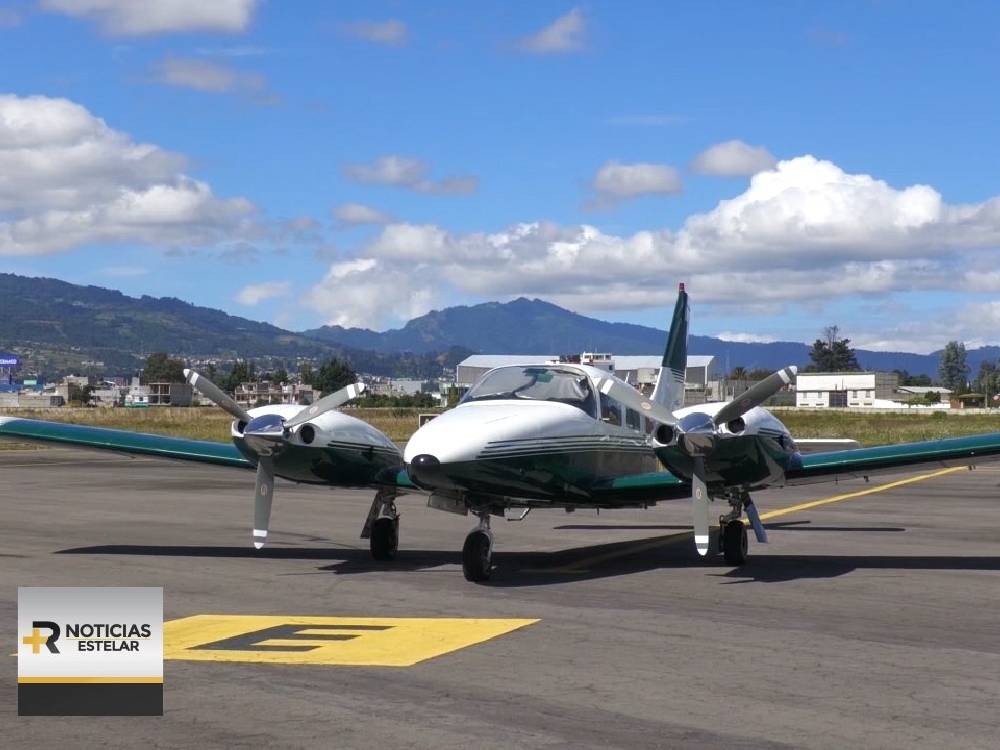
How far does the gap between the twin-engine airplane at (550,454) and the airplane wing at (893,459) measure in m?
0.02

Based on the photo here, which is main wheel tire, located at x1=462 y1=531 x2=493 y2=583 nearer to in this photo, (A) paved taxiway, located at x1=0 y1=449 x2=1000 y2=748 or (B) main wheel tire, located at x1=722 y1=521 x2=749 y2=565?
(A) paved taxiway, located at x1=0 y1=449 x2=1000 y2=748

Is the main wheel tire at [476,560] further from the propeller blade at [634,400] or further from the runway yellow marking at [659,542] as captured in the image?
the propeller blade at [634,400]

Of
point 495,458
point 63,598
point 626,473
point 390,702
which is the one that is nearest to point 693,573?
point 626,473

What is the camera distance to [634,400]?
1689cm

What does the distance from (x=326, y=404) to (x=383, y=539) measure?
83.2 inches

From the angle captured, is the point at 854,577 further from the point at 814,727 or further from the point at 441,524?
the point at 441,524

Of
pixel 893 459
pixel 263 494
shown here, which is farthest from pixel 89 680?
pixel 893 459

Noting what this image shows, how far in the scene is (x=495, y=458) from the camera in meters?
15.5

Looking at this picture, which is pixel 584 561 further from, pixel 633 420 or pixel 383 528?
pixel 383 528

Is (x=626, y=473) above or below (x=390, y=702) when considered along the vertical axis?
above

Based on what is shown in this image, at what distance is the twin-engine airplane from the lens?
15.8m

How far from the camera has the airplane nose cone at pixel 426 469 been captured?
587 inches

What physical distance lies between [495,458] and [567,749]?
25.6 ft

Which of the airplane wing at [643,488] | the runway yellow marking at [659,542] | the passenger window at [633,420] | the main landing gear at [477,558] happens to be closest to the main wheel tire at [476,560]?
the main landing gear at [477,558]
